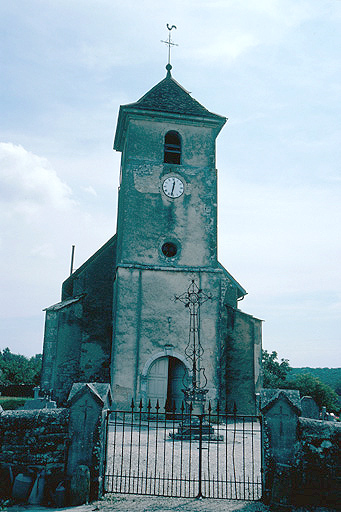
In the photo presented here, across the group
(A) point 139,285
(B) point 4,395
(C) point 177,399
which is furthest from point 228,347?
(B) point 4,395

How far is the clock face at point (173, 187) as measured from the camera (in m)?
19.0

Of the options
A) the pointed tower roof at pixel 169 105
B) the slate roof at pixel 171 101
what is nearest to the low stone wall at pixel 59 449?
the pointed tower roof at pixel 169 105

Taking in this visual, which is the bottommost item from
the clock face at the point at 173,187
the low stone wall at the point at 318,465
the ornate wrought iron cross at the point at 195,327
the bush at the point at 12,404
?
the bush at the point at 12,404

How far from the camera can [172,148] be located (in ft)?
65.6

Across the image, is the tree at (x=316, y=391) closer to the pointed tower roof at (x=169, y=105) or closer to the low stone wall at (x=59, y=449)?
the pointed tower roof at (x=169, y=105)

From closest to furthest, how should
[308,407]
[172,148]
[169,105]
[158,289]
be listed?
1. [308,407]
2. [158,289]
3. [169,105]
4. [172,148]

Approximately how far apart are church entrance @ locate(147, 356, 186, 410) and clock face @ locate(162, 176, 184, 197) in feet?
22.9

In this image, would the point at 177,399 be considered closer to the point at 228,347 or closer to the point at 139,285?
the point at 228,347

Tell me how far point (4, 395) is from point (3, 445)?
36590 millimetres

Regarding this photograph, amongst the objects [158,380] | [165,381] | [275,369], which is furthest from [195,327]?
[275,369]

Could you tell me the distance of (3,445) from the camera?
6918 mm

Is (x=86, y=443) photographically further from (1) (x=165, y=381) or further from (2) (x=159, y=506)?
(1) (x=165, y=381)

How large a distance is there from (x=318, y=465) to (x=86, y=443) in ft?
11.7

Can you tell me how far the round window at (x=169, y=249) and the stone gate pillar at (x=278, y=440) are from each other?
12047mm
